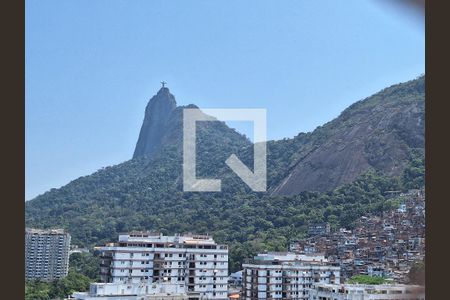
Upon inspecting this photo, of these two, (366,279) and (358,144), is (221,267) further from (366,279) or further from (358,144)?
(358,144)

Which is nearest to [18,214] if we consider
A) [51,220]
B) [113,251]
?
[113,251]

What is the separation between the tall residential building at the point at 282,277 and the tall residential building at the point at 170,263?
1.18 ft

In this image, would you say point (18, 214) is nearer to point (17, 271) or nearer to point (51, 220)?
point (17, 271)

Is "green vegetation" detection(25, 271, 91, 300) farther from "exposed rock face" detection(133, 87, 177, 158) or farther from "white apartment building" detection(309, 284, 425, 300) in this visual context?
"exposed rock face" detection(133, 87, 177, 158)

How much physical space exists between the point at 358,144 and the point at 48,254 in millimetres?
6626

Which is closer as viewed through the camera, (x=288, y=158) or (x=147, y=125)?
(x=288, y=158)

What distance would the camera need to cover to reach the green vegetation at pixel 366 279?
774 centimetres

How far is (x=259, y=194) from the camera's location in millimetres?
11977

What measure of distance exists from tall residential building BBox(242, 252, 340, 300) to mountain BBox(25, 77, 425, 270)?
916mm

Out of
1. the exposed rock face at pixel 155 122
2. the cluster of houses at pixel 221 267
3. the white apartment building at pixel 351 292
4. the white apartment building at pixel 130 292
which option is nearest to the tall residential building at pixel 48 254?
the cluster of houses at pixel 221 267

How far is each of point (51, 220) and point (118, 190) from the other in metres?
1.56

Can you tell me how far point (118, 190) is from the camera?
1267 cm

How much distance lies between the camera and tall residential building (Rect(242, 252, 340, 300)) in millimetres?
7793

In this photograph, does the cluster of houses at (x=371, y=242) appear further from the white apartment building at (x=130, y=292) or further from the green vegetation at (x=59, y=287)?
the green vegetation at (x=59, y=287)
